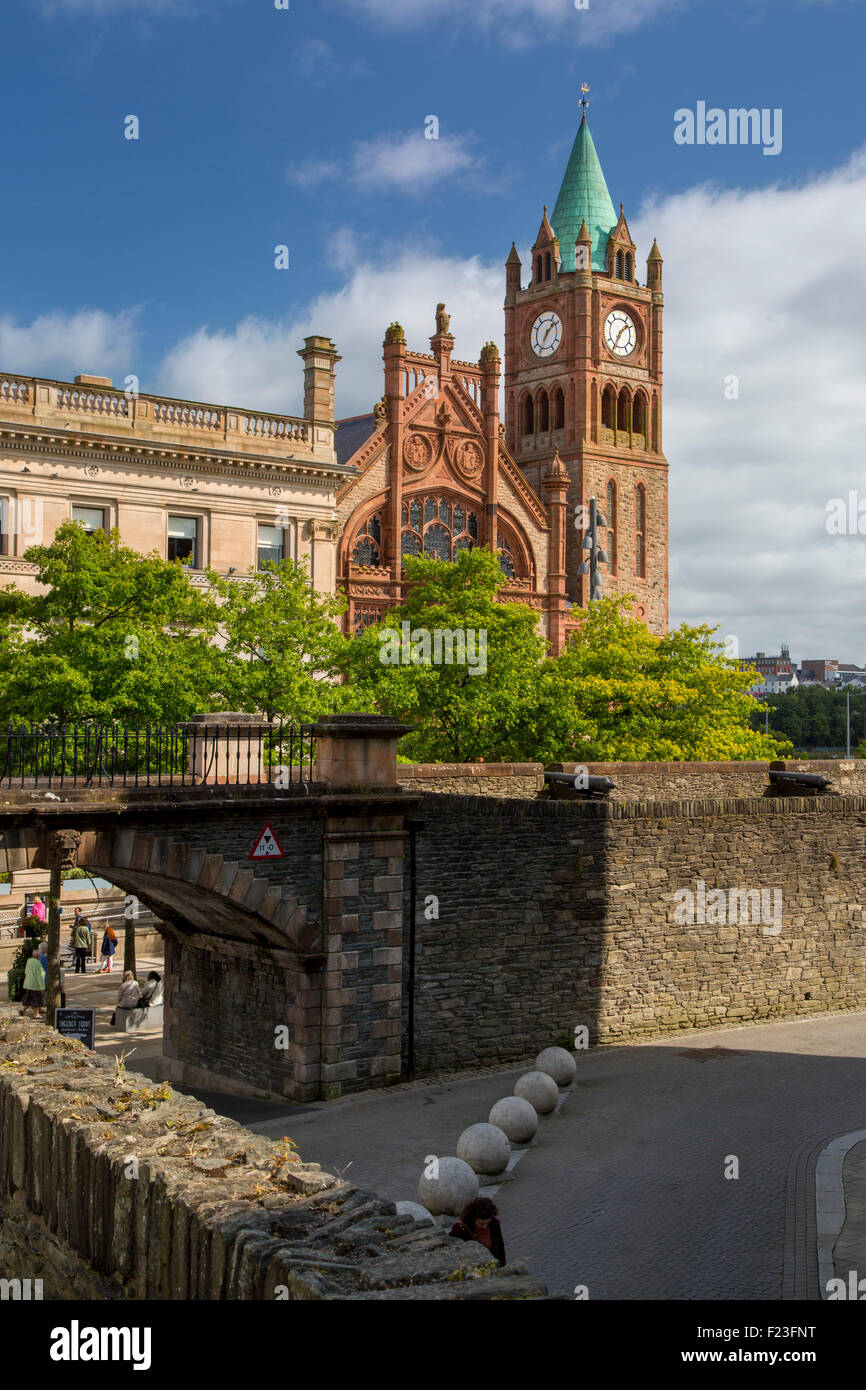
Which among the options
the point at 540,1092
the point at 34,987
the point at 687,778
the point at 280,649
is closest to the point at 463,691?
the point at 280,649

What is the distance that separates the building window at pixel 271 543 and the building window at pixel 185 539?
2457 millimetres

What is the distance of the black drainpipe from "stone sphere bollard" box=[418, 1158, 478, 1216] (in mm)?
6478

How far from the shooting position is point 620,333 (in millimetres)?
86375

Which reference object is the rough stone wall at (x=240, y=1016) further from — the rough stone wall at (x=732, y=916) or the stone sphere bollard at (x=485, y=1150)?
the rough stone wall at (x=732, y=916)

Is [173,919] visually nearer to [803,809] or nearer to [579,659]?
[803,809]

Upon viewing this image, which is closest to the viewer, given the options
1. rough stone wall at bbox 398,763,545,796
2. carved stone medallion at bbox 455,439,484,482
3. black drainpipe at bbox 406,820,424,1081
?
black drainpipe at bbox 406,820,424,1081

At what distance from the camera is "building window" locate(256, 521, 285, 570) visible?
47688mm

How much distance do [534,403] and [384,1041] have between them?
69.8 meters

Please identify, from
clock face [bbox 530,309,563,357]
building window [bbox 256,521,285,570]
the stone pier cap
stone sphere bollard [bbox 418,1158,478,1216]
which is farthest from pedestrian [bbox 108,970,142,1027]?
clock face [bbox 530,309,563,357]

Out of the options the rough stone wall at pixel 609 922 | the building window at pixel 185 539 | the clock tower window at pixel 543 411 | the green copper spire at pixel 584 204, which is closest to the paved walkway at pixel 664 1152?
the rough stone wall at pixel 609 922

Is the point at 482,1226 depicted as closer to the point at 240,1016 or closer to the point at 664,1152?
the point at 664,1152

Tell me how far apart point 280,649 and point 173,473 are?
1233 centimetres

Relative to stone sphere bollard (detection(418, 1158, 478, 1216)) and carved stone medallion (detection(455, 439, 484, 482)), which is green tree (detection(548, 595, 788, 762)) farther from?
stone sphere bollard (detection(418, 1158, 478, 1216))
